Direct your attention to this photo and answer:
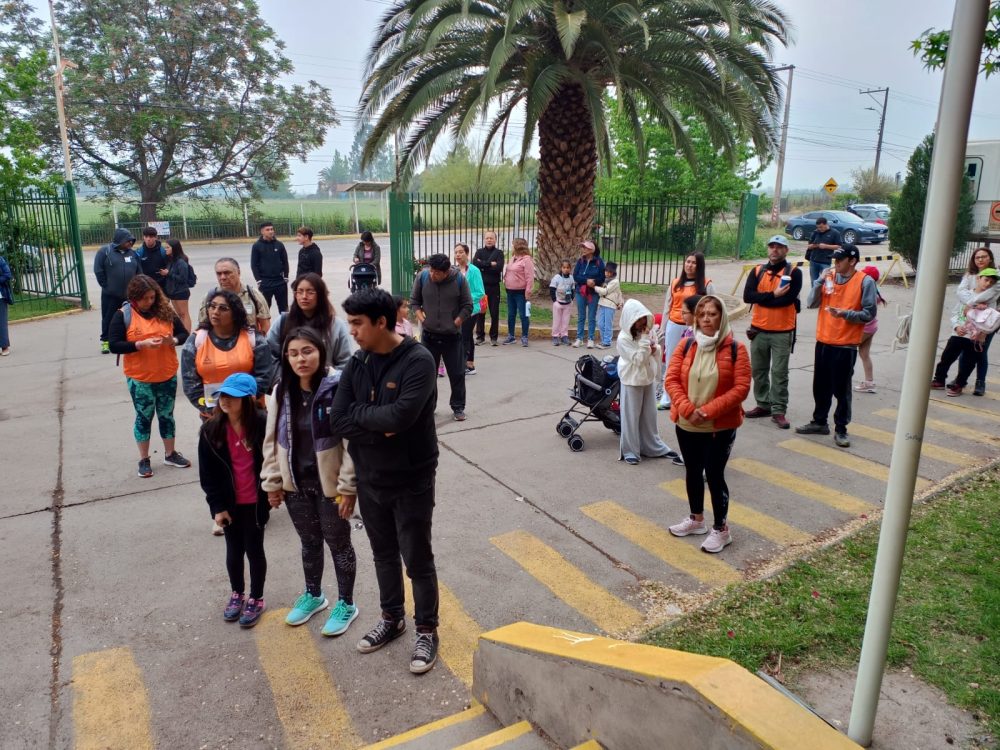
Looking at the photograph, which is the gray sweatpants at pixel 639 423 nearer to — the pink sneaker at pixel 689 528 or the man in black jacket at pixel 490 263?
the pink sneaker at pixel 689 528

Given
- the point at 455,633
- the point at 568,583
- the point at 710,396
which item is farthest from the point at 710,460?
the point at 455,633

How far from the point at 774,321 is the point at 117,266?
28.7 ft

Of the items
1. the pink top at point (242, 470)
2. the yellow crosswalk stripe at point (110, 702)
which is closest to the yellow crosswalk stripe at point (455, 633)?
the pink top at point (242, 470)

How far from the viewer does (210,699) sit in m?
3.49

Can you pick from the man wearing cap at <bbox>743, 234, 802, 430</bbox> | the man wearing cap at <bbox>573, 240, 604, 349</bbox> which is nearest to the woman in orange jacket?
the man wearing cap at <bbox>743, 234, 802, 430</bbox>

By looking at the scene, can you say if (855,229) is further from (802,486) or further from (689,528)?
(689,528)

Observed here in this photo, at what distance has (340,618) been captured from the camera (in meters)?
4.02

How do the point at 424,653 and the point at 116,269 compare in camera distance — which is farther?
the point at 116,269

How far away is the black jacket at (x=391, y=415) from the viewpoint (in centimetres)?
325

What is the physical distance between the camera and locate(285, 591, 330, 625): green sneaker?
4070mm

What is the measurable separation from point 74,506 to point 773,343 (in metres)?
6.64

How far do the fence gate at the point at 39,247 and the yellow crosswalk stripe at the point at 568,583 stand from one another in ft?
43.3

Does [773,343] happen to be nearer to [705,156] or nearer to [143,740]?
[143,740]

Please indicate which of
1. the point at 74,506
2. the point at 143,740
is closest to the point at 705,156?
the point at 74,506
